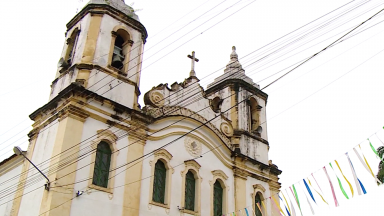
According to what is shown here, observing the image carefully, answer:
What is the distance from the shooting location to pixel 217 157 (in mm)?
15555

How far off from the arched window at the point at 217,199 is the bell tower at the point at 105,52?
14.0 feet

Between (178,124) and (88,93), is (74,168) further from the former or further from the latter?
(178,124)

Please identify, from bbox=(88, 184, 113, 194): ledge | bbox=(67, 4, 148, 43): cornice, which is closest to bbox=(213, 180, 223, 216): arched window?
bbox=(88, 184, 113, 194): ledge

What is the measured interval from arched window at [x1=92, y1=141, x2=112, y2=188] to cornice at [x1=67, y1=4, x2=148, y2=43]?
4.87m

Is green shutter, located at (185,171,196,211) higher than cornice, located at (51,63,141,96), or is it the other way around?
cornice, located at (51,63,141,96)

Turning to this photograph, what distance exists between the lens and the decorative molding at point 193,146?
14.7 meters

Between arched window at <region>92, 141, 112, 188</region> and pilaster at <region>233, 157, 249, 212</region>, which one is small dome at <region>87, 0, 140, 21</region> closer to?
arched window at <region>92, 141, 112, 188</region>

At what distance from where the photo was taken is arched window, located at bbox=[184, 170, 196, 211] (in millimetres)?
13930

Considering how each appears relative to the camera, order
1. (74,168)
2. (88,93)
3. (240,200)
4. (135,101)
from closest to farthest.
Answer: (74,168), (88,93), (135,101), (240,200)

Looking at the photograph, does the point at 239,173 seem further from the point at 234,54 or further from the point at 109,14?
the point at 109,14

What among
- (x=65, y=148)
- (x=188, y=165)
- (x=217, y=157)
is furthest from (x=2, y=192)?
(x=217, y=157)

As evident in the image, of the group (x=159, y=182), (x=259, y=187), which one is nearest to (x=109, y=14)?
(x=159, y=182)

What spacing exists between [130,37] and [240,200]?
7156 mm

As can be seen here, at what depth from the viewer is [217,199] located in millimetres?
15031
